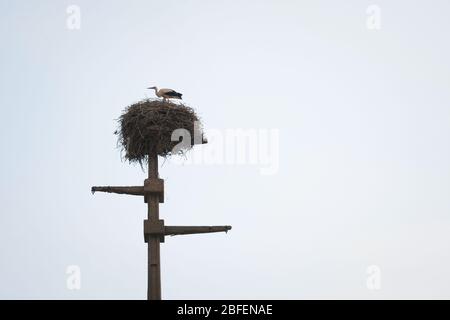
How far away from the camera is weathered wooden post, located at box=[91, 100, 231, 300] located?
1627 centimetres

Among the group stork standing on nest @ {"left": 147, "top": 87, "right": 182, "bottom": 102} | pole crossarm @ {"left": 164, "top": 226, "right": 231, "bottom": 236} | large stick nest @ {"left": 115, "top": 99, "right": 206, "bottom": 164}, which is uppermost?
stork standing on nest @ {"left": 147, "top": 87, "right": 182, "bottom": 102}

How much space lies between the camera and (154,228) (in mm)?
16297

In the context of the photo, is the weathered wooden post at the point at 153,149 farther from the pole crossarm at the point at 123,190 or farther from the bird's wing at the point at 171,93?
the bird's wing at the point at 171,93

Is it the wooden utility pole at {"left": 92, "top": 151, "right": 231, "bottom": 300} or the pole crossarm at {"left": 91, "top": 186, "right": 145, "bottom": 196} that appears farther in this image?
the pole crossarm at {"left": 91, "top": 186, "right": 145, "bottom": 196}

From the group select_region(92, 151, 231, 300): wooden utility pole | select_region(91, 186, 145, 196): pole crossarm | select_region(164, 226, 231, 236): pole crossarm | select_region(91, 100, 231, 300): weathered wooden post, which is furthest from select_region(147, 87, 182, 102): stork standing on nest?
select_region(164, 226, 231, 236): pole crossarm

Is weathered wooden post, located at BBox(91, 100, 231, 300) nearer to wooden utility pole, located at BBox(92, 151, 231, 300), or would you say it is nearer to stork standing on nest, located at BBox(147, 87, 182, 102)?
wooden utility pole, located at BBox(92, 151, 231, 300)

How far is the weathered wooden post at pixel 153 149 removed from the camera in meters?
16.3

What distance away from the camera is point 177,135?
17500mm

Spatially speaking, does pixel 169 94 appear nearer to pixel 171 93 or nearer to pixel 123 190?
pixel 171 93

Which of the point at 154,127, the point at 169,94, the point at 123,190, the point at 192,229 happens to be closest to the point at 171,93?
the point at 169,94

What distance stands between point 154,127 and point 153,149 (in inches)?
19.5
